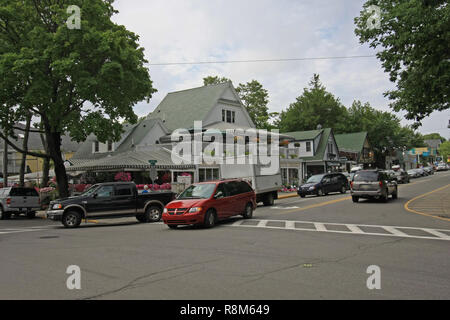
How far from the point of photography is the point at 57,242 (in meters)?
12.1

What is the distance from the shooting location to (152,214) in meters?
19.1

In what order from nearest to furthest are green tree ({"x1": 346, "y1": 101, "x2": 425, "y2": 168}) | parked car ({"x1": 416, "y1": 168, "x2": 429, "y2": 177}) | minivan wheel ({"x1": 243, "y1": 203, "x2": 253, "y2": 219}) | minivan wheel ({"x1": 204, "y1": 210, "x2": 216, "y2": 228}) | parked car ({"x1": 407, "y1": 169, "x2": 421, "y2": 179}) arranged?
minivan wheel ({"x1": 204, "y1": 210, "x2": 216, "y2": 228}), minivan wheel ({"x1": 243, "y1": 203, "x2": 253, "y2": 219}), parked car ({"x1": 407, "y1": 169, "x2": 421, "y2": 179}), parked car ({"x1": 416, "y1": 168, "x2": 429, "y2": 177}), green tree ({"x1": 346, "y1": 101, "x2": 425, "y2": 168})

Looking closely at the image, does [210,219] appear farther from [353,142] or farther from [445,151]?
[445,151]

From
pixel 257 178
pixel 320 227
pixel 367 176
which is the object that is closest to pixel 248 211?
pixel 320 227

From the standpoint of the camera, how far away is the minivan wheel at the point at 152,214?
62.0ft

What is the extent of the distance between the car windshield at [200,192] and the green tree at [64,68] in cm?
968

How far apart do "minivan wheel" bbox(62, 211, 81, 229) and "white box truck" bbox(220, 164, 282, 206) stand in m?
10.2

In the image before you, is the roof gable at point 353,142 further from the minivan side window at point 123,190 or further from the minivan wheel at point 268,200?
the minivan side window at point 123,190

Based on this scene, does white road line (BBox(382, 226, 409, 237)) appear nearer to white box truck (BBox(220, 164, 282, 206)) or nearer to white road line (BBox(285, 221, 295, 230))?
white road line (BBox(285, 221, 295, 230))

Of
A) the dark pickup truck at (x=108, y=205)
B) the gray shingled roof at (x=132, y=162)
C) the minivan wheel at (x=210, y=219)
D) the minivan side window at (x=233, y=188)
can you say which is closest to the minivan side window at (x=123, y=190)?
the dark pickup truck at (x=108, y=205)

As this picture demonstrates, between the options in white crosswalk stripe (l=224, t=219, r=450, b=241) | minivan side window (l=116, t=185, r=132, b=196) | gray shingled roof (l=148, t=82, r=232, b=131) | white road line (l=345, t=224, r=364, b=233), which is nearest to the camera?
white crosswalk stripe (l=224, t=219, r=450, b=241)

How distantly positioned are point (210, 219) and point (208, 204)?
22.3 inches

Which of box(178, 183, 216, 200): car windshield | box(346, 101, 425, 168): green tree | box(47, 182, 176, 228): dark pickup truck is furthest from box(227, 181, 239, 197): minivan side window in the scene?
box(346, 101, 425, 168): green tree

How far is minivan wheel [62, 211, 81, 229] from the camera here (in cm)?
1711
